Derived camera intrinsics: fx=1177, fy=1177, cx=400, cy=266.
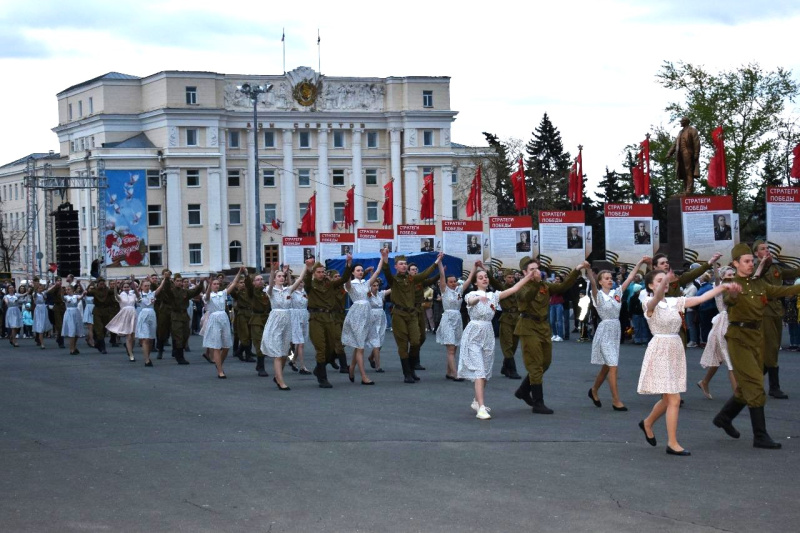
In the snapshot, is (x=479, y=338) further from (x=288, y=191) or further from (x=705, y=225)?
(x=288, y=191)

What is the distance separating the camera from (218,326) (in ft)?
68.6

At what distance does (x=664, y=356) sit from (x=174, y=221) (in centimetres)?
7789

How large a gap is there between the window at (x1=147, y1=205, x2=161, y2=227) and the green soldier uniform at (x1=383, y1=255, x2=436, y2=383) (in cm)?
7133

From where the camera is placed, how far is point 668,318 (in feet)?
36.8

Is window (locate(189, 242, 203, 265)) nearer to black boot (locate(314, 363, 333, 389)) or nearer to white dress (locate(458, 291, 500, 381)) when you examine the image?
black boot (locate(314, 363, 333, 389))

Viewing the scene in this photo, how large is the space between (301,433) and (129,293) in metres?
15.5

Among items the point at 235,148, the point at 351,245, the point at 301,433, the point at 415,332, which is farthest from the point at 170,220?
the point at 301,433

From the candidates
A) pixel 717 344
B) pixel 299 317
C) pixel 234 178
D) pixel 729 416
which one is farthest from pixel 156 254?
pixel 729 416

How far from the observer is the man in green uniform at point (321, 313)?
58.7 ft

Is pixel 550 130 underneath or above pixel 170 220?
above

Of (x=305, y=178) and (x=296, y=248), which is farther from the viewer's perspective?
(x=305, y=178)

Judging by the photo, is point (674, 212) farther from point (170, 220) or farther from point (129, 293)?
point (170, 220)

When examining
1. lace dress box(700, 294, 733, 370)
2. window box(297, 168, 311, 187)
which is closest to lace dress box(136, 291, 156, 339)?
lace dress box(700, 294, 733, 370)

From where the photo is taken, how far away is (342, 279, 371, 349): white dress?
18.7 meters
